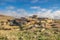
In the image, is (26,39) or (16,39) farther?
(26,39)

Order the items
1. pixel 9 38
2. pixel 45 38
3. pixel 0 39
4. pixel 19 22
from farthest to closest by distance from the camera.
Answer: pixel 19 22 → pixel 45 38 → pixel 0 39 → pixel 9 38

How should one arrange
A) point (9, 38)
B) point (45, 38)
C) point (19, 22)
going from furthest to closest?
point (19, 22) → point (45, 38) → point (9, 38)

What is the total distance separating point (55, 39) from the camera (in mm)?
15031

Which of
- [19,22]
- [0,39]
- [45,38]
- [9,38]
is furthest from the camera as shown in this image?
[19,22]

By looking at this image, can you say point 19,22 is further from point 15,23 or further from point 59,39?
point 59,39

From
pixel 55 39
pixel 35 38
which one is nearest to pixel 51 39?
pixel 55 39

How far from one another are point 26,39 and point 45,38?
1863 millimetres

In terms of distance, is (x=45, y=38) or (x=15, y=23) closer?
(x=45, y=38)

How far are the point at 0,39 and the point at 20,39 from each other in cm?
176

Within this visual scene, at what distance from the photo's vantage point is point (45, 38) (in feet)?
49.9

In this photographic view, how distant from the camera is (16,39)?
13586 millimetres

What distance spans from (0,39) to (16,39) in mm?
1619

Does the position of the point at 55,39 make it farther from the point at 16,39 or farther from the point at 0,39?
the point at 0,39

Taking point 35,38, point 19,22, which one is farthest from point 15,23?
point 35,38
